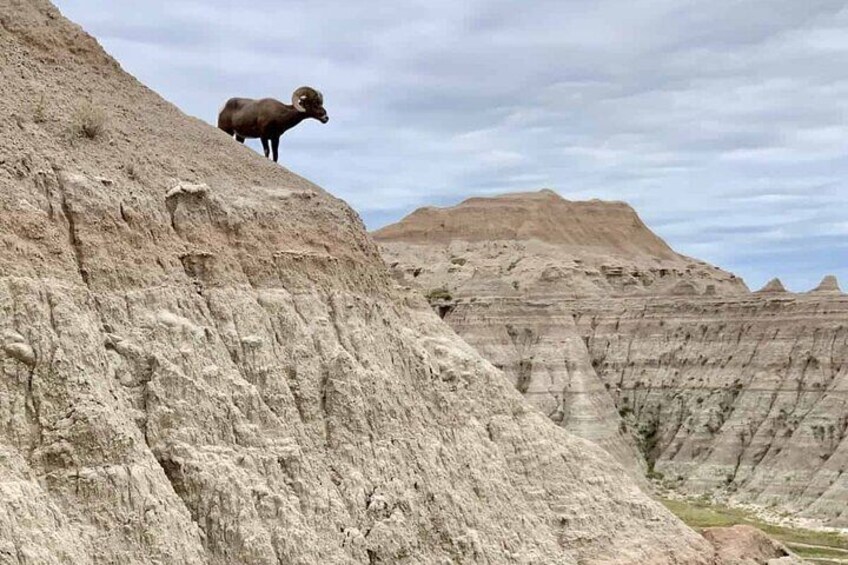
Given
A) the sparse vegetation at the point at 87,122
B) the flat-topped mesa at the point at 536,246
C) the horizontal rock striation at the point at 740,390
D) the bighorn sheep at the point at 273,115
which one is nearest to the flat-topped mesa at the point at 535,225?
the flat-topped mesa at the point at 536,246

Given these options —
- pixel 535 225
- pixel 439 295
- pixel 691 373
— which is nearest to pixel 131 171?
pixel 691 373

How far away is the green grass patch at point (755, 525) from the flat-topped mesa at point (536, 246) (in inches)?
1194

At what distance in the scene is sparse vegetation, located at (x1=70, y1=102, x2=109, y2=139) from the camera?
18203 millimetres

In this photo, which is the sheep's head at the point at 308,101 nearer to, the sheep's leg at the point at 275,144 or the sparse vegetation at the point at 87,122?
the sheep's leg at the point at 275,144

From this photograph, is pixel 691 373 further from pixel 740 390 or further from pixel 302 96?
pixel 302 96

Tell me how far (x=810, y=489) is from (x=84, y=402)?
4353 centimetres

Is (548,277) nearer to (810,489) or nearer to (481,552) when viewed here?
(810,489)

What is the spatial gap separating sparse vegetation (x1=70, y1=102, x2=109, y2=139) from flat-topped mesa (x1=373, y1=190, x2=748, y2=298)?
205ft

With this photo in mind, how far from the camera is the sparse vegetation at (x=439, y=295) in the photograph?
69.9m

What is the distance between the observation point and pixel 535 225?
116375 mm

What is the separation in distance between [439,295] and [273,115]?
1867 inches

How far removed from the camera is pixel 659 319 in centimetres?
6712

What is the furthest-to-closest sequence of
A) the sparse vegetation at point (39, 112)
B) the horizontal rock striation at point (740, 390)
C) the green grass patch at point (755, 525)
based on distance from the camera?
1. the horizontal rock striation at point (740, 390)
2. the green grass patch at point (755, 525)
3. the sparse vegetation at point (39, 112)

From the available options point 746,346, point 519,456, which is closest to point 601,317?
point 746,346
